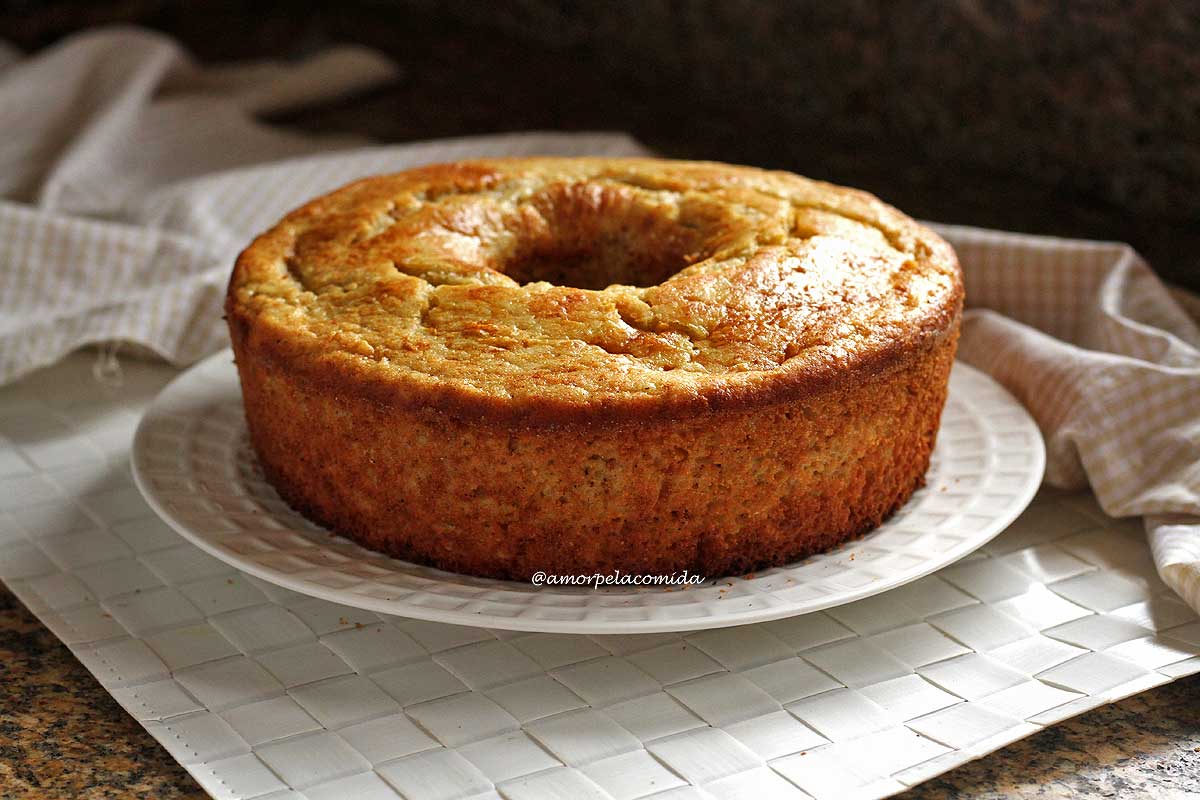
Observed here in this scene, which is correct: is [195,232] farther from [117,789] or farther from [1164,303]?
[1164,303]

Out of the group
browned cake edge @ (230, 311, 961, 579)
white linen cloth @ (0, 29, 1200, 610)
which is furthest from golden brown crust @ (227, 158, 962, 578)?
white linen cloth @ (0, 29, 1200, 610)

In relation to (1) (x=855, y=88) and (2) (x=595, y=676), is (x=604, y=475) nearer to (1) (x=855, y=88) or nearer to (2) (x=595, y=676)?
(2) (x=595, y=676)

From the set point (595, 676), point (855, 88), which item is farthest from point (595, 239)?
point (855, 88)

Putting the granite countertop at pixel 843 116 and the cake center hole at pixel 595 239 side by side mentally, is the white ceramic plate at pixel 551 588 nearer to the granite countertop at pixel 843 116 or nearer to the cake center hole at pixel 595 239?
the granite countertop at pixel 843 116

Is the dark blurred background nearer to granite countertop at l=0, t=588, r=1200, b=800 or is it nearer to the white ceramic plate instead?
the white ceramic plate

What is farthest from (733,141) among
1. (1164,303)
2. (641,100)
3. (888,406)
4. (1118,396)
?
(888,406)

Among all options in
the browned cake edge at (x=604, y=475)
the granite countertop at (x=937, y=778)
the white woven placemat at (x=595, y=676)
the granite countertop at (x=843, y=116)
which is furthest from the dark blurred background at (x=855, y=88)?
the granite countertop at (x=937, y=778)
